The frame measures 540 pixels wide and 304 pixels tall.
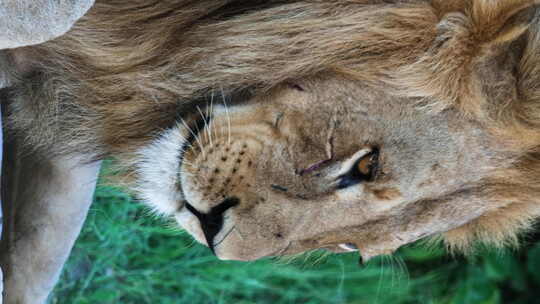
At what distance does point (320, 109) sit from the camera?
5.85 feet

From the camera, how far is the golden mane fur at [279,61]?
175 cm

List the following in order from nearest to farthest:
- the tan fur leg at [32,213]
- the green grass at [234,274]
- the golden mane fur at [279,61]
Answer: the golden mane fur at [279,61], the tan fur leg at [32,213], the green grass at [234,274]

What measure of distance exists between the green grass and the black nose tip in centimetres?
62

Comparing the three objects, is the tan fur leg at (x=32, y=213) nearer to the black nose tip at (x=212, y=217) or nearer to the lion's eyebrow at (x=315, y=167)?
the black nose tip at (x=212, y=217)

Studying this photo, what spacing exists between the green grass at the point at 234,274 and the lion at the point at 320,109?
0.61 metres

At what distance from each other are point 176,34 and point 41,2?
343 mm

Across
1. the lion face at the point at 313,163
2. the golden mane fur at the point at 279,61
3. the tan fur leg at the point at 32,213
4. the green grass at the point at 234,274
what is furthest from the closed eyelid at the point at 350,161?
the tan fur leg at the point at 32,213

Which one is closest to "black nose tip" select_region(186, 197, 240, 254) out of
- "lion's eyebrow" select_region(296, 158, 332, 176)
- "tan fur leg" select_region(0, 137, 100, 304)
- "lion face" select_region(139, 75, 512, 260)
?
"lion face" select_region(139, 75, 512, 260)

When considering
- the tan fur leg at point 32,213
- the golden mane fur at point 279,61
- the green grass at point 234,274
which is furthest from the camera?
the green grass at point 234,274

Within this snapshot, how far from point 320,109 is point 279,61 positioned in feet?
0.48

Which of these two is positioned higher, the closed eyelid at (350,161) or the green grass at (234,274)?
the closed eyelid at (350,161)

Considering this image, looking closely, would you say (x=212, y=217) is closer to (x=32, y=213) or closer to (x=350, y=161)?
(x=350, y=161)

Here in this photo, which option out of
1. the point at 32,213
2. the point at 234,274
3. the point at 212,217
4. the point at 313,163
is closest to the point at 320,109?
the point at 313,163

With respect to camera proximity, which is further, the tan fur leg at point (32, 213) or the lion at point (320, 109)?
the tan fur leg at point (32, 213)
